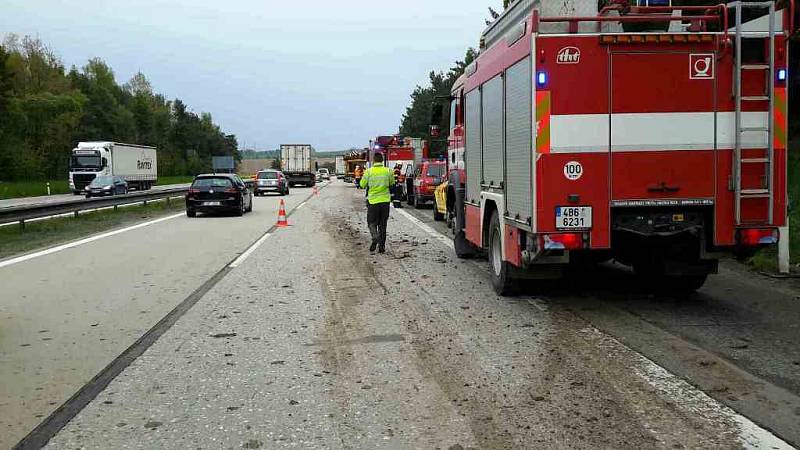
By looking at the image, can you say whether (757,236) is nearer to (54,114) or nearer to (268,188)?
(268,188)

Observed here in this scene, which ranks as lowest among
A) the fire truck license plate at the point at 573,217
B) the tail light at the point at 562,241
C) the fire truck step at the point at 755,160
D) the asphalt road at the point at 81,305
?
the asphalt road at the point at 81,305

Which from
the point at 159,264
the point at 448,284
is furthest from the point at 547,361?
the point at 159,264

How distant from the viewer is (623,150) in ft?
24.6

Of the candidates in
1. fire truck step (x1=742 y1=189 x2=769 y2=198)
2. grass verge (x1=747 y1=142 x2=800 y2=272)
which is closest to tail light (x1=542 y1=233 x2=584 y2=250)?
fire truck step (x1=742 y1=189 x2=769 y2=198)

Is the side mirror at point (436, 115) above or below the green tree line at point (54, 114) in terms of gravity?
below

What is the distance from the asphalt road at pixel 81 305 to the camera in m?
5.57

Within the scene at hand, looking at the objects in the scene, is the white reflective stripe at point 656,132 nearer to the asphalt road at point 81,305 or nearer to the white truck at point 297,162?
the asphalt road at point 81,305

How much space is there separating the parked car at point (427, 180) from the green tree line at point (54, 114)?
49640 mm

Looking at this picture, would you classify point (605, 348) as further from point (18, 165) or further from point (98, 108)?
point (98, 108)

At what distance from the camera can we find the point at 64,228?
20.4 m

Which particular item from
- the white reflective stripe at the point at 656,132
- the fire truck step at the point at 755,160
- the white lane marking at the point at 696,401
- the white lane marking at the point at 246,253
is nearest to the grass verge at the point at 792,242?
the fire truck step at the point at 755,160

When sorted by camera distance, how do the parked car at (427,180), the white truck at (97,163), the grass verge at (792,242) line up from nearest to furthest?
the grass verge at (792,242) → the parked car at (427,180) → the white truck at (97,163)

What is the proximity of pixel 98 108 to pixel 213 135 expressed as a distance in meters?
63.6

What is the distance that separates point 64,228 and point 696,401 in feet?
62.8
